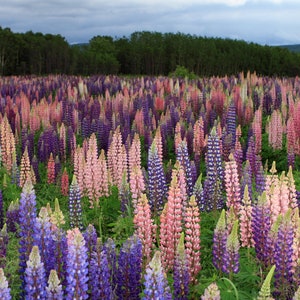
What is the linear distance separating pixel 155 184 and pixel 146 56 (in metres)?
40.1

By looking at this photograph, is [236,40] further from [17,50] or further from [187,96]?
[187,96]

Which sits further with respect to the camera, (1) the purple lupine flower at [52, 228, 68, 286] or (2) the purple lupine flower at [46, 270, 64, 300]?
(1) the purple lupine flower at [52, 228, 68, 286]

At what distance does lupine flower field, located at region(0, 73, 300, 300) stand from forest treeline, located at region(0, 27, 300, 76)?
30.2 metres

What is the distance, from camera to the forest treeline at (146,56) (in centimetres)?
4444

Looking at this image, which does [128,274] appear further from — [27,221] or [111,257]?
[27,221]

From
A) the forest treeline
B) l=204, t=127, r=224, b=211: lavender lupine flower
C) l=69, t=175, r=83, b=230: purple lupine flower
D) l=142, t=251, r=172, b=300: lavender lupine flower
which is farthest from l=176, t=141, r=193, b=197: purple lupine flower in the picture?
the forest treeline

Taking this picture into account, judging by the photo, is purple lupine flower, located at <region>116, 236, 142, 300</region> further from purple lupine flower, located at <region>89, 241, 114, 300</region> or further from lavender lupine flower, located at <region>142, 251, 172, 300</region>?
lavender lupine flower, located at <region>142, 251, 172, 300</region>

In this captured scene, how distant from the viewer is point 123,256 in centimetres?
478

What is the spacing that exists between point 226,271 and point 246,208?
1040 mm

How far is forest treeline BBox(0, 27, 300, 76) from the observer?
44.4 metres

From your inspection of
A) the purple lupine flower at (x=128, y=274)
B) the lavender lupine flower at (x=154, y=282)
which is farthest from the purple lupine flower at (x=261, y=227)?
the lavender lupine flower at (x=154, y=282)

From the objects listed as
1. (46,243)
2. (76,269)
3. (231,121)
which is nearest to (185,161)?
(46,243)

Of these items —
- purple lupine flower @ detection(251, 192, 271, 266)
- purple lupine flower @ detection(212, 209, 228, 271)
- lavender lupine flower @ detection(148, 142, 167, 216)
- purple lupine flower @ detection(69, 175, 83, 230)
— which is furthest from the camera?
lavender lupine flower @ detection(148, 142, 167, 216)

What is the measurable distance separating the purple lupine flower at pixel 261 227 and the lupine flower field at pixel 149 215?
0.01 meters
